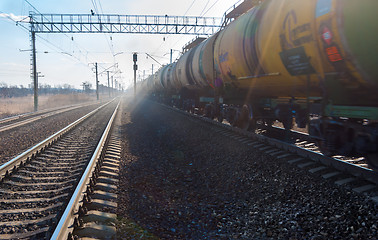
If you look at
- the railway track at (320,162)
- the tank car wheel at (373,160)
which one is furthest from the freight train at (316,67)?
the railway track at (320,162)

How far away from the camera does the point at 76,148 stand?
26.1 ft

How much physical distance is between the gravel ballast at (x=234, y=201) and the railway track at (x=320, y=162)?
0.20m

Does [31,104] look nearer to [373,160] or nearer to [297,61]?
[297,61]

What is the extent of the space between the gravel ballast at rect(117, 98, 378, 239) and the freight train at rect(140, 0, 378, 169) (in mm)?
1010

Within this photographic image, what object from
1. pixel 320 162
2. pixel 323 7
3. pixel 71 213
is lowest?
pixel 71 213

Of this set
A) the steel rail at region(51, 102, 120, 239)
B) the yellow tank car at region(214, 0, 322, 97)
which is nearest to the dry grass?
the yellow tank car at region(214, 0, 322, 97)

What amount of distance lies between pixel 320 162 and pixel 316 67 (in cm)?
178

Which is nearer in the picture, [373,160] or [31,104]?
[373,160]

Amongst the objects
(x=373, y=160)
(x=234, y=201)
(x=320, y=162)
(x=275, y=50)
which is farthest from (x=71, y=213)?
(x=275, y=50)

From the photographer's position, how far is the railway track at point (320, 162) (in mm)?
3990

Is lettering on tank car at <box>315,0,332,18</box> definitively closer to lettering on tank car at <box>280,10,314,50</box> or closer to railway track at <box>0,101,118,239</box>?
lettering on tank car at <box>280,10,314,50</box>

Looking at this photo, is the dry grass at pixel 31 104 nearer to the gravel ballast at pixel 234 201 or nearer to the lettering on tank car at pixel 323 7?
the gravel ballast at pixel 234 201

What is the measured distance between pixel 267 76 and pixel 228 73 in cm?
239

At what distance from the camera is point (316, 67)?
189 inches
